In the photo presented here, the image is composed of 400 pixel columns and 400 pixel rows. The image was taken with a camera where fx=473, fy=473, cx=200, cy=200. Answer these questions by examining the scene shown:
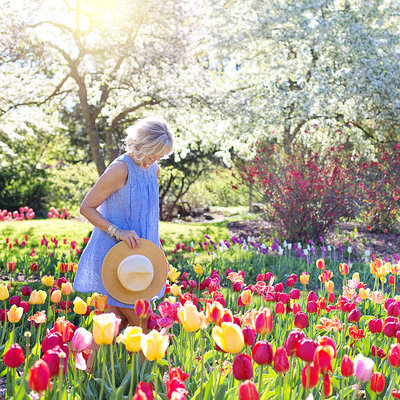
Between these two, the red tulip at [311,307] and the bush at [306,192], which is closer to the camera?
the red tulip at [311,307]

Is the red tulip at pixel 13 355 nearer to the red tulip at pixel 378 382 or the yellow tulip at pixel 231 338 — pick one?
the yellow tulip at pixel 231 338

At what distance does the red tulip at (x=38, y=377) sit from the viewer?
4.28 feet

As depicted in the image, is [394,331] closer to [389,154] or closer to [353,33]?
[389,154]

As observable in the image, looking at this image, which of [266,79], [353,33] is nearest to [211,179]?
[266,79]

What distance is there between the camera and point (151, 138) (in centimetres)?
248

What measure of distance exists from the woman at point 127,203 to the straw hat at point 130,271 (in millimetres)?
56

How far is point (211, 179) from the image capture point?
1673 centimetres

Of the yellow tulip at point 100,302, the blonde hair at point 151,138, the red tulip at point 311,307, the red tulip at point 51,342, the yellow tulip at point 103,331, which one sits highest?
the blonde hair at point 151,138

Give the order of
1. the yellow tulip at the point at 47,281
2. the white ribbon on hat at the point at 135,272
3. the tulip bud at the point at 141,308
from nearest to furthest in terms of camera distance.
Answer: the tulip bud at the point at 141,308 < the white ribbon on hat at the point at 135,272 < the yellow tulip at the point at 47,281

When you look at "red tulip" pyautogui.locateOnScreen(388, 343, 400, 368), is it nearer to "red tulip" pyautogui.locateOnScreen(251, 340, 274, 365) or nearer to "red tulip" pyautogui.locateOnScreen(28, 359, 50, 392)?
"red tulip" pyautogui.locateOnScreen(251, 340, 274, 365)

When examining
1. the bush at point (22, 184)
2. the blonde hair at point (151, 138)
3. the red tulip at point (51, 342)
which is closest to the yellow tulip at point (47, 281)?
the blonde hair at point (151, 138)

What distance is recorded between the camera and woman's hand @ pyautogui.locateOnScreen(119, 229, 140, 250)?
2.49 meters

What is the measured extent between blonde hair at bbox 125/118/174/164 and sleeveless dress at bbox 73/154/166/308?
0.48ft

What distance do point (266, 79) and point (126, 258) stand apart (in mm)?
11203
